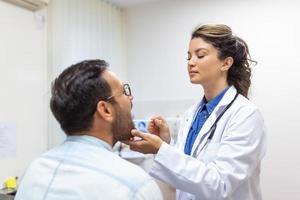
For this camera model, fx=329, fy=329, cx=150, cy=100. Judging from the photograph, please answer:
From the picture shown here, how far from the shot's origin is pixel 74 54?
244 cm

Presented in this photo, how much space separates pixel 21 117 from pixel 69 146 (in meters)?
1.40

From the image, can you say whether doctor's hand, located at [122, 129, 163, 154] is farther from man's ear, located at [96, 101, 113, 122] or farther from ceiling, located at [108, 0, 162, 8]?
ceiling, located at [108, 0, 162, 8]

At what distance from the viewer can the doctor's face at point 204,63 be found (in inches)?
54.0

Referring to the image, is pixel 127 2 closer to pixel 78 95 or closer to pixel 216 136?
pixel 216 136

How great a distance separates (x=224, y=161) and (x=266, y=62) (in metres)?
1.62

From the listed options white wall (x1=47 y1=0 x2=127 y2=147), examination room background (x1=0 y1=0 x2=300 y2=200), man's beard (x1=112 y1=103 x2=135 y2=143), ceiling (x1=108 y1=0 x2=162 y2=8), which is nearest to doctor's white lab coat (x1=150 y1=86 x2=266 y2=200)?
man's beard (x1=112 y1=103 x2=135 y2=143)

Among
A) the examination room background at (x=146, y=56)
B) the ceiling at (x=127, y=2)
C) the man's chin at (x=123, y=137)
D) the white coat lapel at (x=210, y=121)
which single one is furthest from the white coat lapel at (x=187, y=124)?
the ceiling at (x=127, y=2)

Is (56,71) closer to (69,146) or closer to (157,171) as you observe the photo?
(157,171)

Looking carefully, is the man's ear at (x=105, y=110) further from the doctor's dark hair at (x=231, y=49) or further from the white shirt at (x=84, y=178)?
the doctor's dark hair at (x=231, y=49)

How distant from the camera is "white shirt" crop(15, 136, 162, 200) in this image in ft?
2.28

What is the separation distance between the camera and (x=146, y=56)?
302 centimetres

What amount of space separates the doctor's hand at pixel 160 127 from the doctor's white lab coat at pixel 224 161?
0.64 feet

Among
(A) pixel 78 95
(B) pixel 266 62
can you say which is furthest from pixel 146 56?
(A) pixel 78 95

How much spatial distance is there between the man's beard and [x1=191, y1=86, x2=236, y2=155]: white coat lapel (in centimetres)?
47
